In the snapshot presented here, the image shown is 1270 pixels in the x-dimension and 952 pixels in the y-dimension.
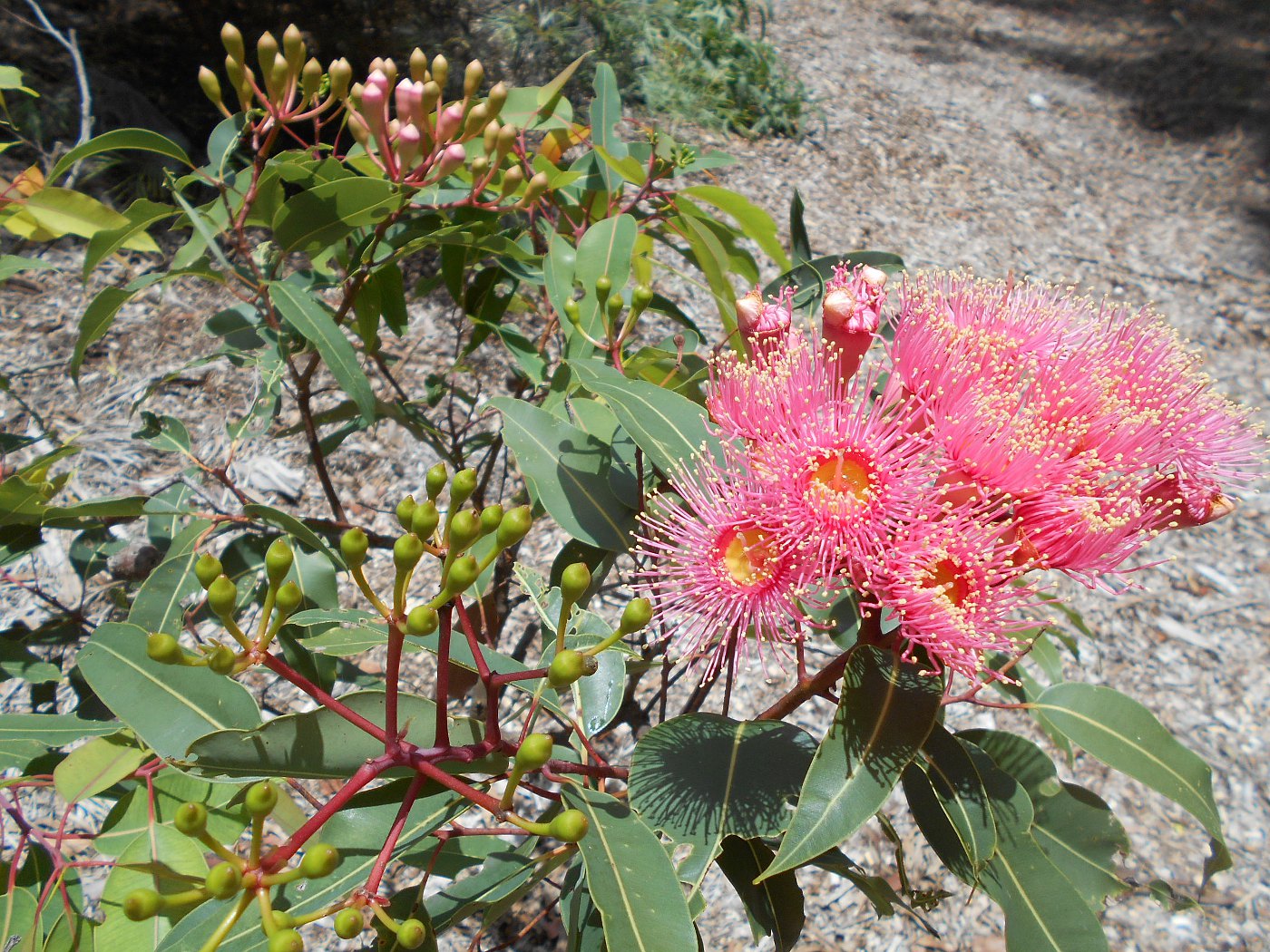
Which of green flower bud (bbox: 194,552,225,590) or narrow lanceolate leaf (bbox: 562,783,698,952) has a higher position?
green flower bud (bbox: 194,552,225,590)

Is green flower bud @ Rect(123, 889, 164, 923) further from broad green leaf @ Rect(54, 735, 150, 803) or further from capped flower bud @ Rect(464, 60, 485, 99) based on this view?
capped flower bud @ Rect(464, 60, 485, 99)

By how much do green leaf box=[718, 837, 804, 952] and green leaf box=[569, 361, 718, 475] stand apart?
1.25ft

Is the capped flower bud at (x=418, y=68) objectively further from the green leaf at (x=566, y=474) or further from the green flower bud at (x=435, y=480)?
the green flower bud at (x=435, y=480)

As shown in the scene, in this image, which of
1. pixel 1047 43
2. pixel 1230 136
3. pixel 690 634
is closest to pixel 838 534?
pixel 690 634

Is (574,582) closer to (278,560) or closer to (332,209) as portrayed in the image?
(278,560)

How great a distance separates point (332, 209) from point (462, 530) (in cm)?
62

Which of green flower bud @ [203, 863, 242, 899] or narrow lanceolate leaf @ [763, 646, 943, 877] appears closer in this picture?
green flower bud @ [203, 863, 242, 899]

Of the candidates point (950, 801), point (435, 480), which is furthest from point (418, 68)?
point (950, 801)

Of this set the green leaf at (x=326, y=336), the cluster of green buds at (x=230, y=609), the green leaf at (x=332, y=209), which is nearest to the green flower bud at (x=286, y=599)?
the cluster of green buds at (x=230, y=609)

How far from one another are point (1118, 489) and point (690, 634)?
0.41 metres

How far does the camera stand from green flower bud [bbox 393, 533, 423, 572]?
1.51 feet

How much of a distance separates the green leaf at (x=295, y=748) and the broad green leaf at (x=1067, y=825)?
563 mm

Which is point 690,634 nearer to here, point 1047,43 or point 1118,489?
point 1118,489

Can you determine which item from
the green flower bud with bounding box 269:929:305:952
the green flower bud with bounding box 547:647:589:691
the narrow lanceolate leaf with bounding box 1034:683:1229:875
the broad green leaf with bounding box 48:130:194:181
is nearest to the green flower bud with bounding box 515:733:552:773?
the green flower bud with bounding box 547:647:589:691
